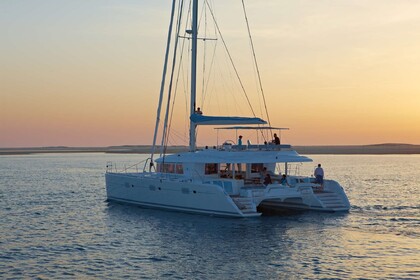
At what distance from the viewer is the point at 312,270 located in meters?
15.5

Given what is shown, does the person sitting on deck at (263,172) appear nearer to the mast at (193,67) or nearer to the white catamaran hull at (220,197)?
the white catamaran hull at (220,197)

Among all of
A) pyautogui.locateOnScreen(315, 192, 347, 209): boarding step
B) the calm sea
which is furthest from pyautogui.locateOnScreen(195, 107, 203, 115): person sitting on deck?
pyautogui.locateOnScreen(315, 192, 347, 209): boarding step

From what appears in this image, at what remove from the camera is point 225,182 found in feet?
82.4

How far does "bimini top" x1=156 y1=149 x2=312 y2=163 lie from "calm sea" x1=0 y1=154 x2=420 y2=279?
260 cm

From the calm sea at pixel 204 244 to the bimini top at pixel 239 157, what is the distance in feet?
8.53

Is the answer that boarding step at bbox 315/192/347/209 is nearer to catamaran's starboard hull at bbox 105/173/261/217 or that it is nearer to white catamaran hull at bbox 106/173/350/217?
white catamaran hull at bbox 106/173/350/217

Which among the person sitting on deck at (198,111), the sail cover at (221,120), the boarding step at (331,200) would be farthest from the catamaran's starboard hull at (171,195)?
the person sitting on deck at (198,111)

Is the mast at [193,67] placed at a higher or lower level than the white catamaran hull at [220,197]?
higher

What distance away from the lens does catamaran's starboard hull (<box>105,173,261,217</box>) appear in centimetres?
2391

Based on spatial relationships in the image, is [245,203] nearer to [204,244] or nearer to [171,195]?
[171,195]

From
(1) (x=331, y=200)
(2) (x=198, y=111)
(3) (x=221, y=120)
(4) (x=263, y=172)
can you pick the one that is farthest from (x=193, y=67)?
(1) (x=331, y=200)

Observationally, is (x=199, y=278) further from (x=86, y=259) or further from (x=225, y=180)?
(x=225, y=180)

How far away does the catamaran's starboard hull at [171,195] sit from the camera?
23906mm

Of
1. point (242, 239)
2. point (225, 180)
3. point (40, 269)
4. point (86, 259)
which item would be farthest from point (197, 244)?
point (225, 180)
